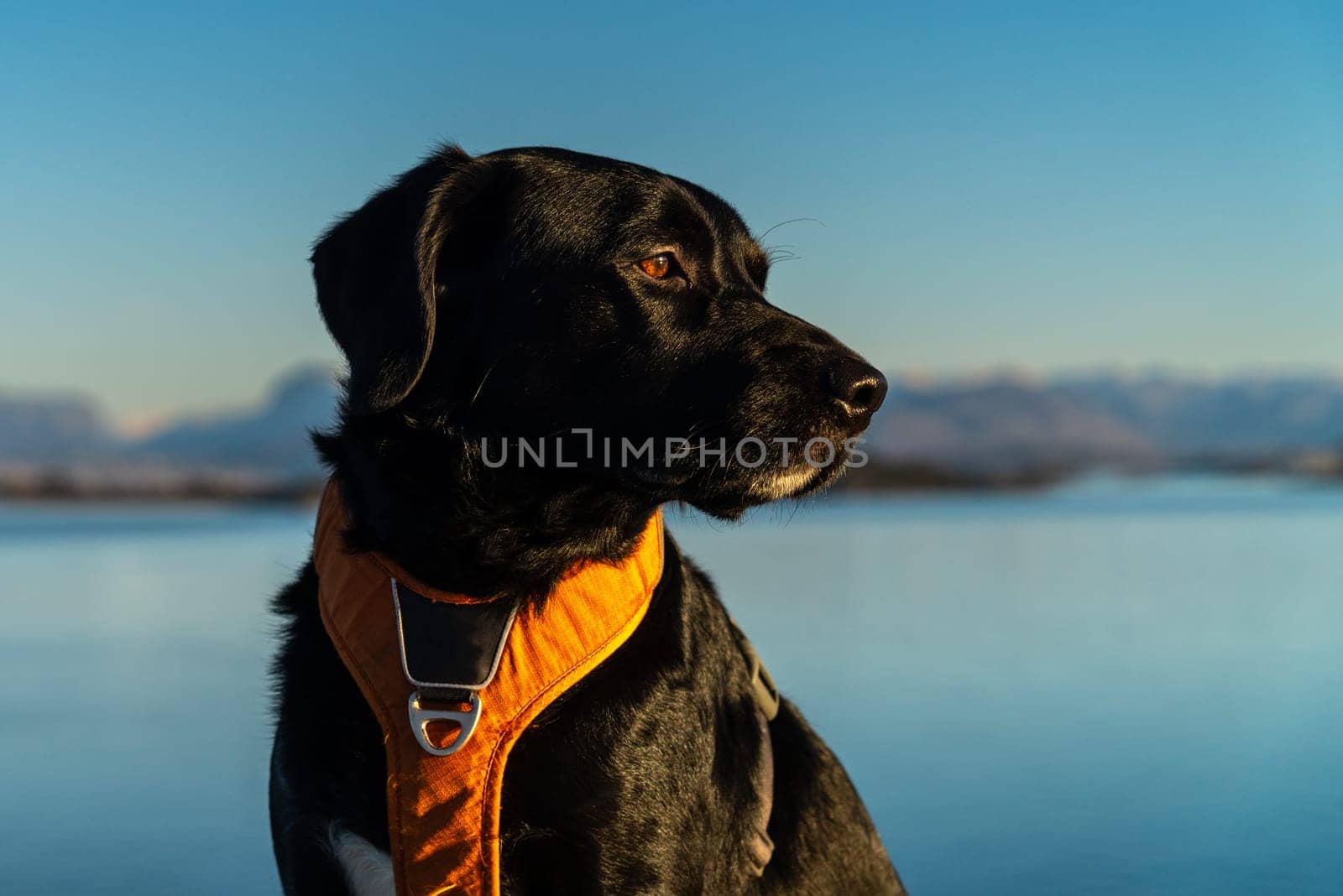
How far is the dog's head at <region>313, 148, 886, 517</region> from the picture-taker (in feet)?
7.81

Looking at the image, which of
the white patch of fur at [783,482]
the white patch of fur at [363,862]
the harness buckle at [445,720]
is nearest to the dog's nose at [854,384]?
the white patch of fur at [783,482]

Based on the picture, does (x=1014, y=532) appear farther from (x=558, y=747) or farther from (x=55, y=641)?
(x=558, y=747)

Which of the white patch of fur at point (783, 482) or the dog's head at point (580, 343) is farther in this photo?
the white patch of fur at point (783, 482)

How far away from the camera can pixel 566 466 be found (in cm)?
243

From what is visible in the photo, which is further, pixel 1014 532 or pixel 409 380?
pixel 1014 532

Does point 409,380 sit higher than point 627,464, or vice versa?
point 409,380

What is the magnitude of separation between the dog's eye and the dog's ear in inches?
14.6

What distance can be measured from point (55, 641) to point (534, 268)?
20.9 ft

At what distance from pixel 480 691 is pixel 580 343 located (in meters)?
0.74

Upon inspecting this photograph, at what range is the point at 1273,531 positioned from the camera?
14.0 meters

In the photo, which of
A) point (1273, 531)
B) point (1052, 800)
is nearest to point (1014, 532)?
point (1273, 531)

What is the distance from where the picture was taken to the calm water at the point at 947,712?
386 cm

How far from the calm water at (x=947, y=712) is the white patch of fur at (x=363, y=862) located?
63cm

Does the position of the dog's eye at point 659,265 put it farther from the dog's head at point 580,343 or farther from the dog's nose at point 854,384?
the dog's nose at point 854,384
